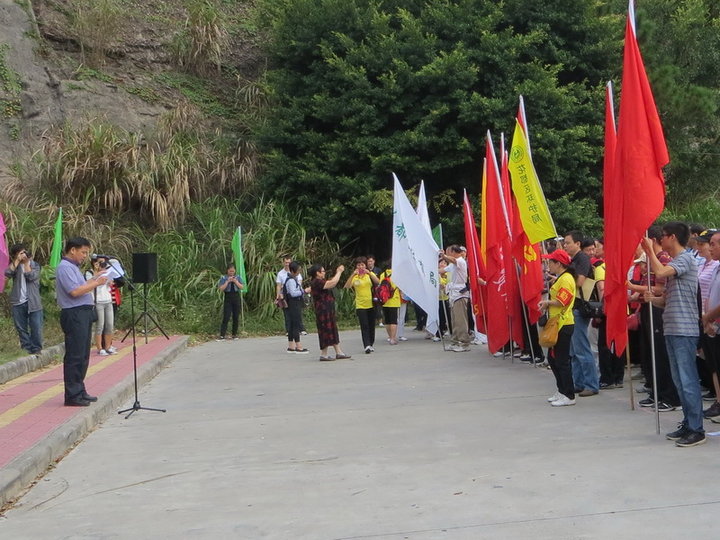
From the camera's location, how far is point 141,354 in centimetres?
1535

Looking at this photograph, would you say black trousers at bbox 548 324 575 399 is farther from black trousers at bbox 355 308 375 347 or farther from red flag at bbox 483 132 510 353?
black trousers at bbox 355 308 375 347

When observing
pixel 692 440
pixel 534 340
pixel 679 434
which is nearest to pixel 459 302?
pixel 534 340

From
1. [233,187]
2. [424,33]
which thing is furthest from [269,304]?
[424,33]

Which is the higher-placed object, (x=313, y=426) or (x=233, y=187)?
(x=233, y=187)

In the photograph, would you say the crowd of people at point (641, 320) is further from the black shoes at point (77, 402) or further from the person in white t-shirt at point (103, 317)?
the black shoes at point (77, 402)

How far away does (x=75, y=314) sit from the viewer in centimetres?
940

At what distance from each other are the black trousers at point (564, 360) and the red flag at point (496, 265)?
4.03 m

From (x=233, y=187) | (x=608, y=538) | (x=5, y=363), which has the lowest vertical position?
(x=608, y=538)

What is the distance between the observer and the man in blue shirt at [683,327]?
274 inches

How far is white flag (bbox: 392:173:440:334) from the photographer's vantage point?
14203 millimetres

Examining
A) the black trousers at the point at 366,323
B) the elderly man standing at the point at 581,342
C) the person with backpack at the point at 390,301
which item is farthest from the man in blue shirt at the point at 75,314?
the person with backpack at the point at 390,301

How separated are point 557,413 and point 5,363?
8086 mm

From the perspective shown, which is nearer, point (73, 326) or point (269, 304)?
point (73, 326)

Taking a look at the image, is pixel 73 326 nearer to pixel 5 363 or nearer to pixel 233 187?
pixel 5 363
